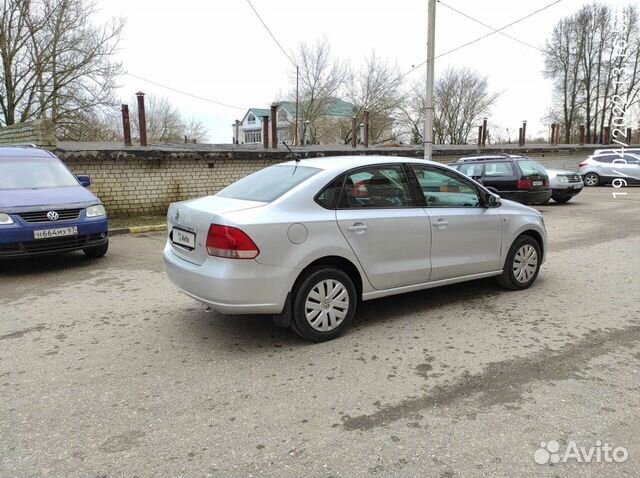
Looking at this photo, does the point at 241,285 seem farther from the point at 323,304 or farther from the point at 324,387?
the point at 324,387

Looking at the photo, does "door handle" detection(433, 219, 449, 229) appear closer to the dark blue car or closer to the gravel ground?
the gravel ground

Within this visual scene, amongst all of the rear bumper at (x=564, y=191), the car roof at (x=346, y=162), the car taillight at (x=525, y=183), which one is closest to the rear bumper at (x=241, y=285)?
the car roof at (x=346, y=162)

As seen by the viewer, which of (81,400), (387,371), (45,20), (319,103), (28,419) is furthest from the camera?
(319,103)

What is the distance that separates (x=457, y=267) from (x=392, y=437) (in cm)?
246

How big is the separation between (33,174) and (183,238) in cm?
467

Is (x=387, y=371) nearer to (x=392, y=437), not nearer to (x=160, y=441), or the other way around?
(x=392, y=437)

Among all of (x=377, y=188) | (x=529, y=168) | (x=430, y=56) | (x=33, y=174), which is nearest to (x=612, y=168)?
(x=529, y=168)

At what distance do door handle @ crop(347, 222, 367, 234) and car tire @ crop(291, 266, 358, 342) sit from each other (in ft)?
1.19

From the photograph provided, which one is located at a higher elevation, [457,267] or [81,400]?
[457,267]

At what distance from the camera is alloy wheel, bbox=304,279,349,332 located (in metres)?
3.80

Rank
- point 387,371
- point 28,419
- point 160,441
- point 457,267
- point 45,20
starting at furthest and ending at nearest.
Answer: point 45,20 → point 457,267 → point 387,371 → point 28,419 → point 160,441

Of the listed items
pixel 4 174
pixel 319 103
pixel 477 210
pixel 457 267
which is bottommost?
pixel 457 267

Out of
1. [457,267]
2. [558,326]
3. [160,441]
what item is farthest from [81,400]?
[558,326]

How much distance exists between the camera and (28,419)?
9.13 ft
